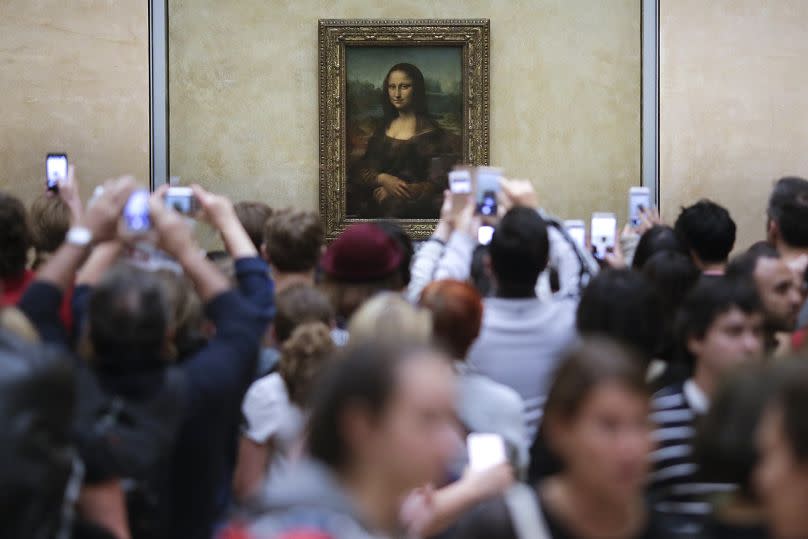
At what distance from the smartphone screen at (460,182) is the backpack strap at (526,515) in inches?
179

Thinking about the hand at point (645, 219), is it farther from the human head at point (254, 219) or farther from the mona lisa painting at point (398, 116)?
the mona lisa painting at point (398, 116)

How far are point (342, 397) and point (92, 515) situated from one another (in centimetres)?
101

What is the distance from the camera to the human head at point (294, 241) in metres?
6.38

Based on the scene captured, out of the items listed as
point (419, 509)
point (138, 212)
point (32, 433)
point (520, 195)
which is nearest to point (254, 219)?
point (520, 195)

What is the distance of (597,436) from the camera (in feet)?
10.0

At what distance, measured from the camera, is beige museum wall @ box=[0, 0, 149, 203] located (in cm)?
1447

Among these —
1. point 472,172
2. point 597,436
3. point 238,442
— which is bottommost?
point 238,442

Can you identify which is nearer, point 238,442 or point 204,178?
point 238,442

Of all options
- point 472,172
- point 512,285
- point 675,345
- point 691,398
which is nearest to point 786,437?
point 691,398

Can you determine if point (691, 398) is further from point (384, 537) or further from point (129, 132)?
point (129, 132)

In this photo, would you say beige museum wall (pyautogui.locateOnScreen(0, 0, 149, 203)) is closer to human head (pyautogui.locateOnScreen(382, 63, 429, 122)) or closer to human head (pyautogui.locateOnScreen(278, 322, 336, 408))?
human head (pyautogui.locateOnScreen(382, 63, 429, 122))

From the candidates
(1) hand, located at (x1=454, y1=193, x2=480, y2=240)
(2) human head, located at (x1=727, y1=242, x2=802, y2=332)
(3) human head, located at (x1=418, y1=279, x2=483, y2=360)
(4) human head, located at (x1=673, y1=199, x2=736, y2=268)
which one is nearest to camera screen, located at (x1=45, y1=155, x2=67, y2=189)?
(1) hand, located at (x1=454, y1=193, x2=480, y2=240)

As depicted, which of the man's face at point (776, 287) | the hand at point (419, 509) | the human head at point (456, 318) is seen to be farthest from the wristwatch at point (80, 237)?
the man's face at point (776, 287)

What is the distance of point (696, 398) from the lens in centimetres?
400
